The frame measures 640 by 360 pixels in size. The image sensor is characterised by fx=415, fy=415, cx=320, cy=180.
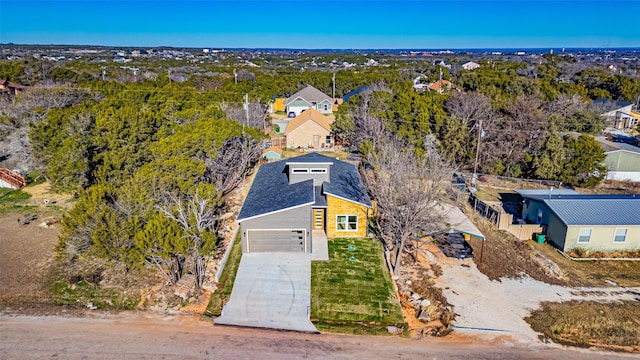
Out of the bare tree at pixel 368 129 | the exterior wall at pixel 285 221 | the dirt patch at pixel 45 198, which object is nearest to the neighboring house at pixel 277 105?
the bare tree at pixel 368 129

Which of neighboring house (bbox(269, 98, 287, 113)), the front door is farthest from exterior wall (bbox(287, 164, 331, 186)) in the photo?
neighboring house (bbox(269, 98, 287, 113))

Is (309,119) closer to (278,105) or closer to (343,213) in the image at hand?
(343,213)

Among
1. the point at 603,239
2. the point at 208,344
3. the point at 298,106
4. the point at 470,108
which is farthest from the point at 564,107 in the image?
the point at 208,344

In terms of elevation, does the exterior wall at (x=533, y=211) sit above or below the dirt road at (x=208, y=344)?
above

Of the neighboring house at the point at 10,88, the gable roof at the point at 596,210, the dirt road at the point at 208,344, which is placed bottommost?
the dirt road at the point at 208,344

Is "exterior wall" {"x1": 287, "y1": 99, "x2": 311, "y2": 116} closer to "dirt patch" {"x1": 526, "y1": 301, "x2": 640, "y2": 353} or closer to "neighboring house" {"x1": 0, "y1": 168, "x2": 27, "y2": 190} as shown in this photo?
"neighboring house" {"x1": 0, "y1": 168, "x2": 27, "y2": 190}

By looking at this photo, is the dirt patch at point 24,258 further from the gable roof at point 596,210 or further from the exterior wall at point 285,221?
the gable roof at point 596,210

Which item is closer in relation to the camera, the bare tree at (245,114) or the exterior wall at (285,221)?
the exterior wall at (285,221)
